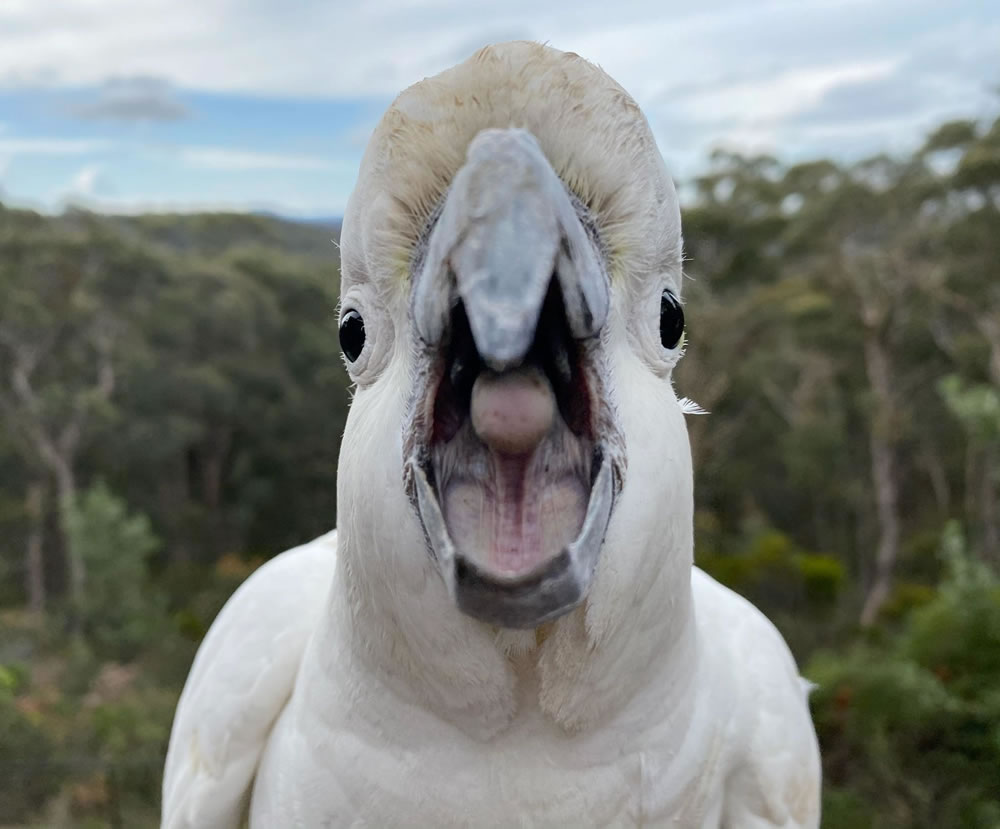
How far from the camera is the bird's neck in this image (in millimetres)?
944

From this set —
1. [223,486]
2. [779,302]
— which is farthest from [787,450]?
[223,486]

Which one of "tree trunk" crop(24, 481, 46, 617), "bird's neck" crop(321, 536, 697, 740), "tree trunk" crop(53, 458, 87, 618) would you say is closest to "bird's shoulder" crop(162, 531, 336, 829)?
"bird's neck" crop(321, 536, 697, 740)

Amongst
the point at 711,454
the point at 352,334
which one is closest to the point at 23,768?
the point at 352,334

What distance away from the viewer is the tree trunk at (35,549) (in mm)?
14227

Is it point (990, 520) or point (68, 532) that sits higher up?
point (990, 520)

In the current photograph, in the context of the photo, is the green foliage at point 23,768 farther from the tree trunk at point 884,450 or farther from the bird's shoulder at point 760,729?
the tree trunk at point 884,450

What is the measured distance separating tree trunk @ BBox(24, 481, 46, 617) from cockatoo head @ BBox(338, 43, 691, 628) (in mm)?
15367

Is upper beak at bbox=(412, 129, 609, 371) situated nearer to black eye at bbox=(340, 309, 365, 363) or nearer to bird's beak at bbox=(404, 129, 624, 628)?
bird's beak at bbox=(404, 129, 624, 628)

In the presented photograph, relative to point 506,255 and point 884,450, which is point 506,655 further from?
A: point 884,450

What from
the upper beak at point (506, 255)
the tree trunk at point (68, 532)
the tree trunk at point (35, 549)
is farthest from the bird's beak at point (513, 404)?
the tree trunk at point (35, 549)

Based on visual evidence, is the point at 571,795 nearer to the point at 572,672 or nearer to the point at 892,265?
the point at 572,672

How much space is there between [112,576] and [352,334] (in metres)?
12.9

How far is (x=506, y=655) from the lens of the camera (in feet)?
3.23

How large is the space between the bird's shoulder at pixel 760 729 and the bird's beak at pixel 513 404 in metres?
0.62
